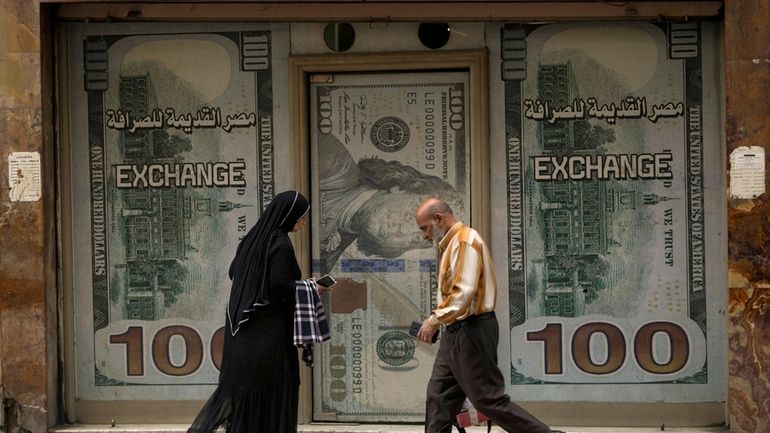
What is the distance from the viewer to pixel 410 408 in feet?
31.5

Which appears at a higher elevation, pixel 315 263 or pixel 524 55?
pixel 524 55

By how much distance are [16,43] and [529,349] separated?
3918 millimetres

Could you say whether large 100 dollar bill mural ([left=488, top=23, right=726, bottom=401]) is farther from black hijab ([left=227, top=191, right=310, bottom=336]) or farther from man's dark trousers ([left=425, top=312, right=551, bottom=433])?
black hijab ([left=227, top=191, right=310, bottom=336])

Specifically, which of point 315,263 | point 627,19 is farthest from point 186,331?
point 627,19

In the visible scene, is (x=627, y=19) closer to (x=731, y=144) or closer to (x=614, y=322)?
(x=731, y=144)

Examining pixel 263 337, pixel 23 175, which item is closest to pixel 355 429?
pixel 263 337

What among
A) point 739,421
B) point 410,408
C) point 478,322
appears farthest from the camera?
point 410,408

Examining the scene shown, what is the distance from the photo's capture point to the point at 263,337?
25.3ft

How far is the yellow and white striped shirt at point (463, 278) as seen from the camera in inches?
307

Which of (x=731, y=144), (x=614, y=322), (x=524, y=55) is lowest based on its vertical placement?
(x=614, y=322)

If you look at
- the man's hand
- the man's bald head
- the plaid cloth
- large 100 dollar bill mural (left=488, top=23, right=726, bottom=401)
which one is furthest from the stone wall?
the plaid cloth

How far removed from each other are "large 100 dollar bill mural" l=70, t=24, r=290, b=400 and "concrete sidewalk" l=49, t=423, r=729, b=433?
0.24 meters

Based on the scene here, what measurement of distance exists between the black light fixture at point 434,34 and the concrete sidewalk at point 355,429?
8.27 feet

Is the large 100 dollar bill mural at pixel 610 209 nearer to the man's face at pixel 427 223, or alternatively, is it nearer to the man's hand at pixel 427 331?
the man's face at pixel 427 223
